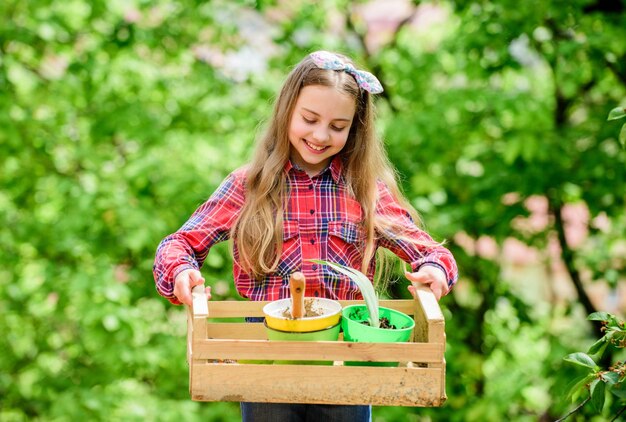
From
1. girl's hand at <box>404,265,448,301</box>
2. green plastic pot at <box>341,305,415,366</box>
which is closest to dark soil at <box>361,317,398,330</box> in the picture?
green plastic pot at <box>341,305,415,366</box>

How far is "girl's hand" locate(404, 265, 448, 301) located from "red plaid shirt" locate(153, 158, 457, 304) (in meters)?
0.03

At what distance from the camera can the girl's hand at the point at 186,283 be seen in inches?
68.3

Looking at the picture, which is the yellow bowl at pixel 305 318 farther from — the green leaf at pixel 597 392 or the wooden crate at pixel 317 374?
the green leaf at pixel 597 392

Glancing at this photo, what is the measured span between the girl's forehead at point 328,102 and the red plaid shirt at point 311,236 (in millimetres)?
179

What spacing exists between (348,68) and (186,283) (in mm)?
688

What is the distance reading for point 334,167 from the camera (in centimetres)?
209

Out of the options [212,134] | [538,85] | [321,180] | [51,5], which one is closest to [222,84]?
[212,134]

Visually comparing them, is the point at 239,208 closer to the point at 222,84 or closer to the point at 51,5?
the point at 222,84

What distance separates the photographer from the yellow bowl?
1626mm

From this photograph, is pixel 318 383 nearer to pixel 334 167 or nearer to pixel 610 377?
pixel 610 377

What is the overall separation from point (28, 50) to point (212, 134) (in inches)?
50.0

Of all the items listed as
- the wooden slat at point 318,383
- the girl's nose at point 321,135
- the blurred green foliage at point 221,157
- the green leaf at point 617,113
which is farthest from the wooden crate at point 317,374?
the blurred green foliage at point 221,157

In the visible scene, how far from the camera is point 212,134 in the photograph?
469 cm

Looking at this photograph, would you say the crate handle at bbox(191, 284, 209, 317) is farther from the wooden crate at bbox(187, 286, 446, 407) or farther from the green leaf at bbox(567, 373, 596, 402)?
the green leaf at bbox(567, 373, 596, 402)
